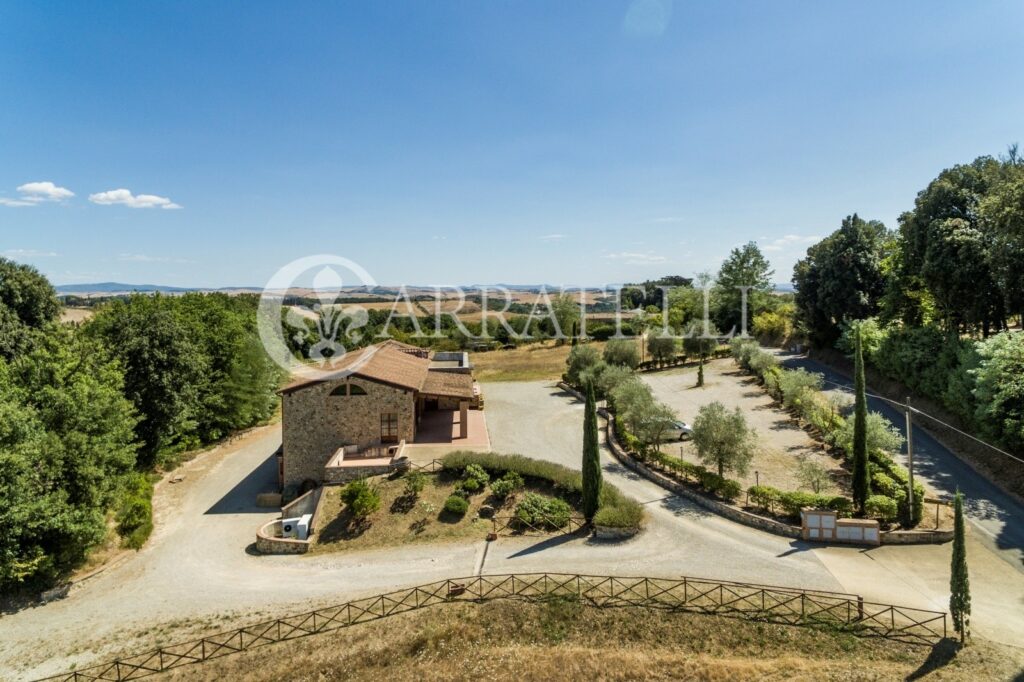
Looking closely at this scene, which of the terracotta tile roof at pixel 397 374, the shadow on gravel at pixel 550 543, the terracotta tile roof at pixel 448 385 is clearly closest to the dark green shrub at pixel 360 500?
the terracotta tile roof at pixel 397 374

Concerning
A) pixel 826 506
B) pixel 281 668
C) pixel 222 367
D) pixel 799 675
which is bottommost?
pixel 281 668

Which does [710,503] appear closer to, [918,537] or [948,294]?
[918,537]

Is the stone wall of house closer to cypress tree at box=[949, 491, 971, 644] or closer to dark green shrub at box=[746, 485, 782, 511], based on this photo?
dark green shrub at box=[746, 485, 782, 511]

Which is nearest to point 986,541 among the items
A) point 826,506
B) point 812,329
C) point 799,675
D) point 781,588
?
point 826,506

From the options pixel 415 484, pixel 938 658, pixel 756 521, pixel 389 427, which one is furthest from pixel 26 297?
pixel 938 658

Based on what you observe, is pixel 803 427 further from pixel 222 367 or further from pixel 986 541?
pixel 222 367
